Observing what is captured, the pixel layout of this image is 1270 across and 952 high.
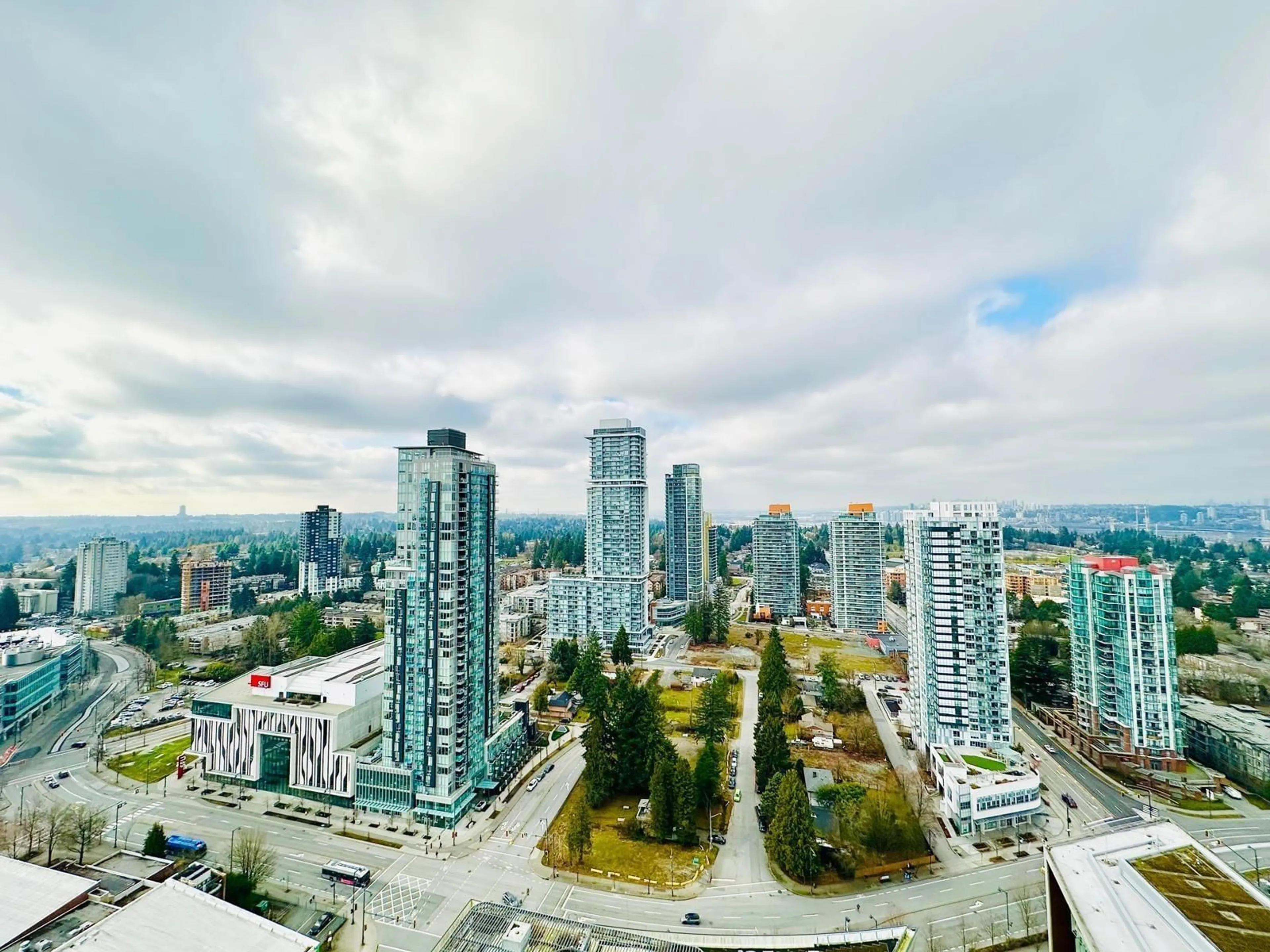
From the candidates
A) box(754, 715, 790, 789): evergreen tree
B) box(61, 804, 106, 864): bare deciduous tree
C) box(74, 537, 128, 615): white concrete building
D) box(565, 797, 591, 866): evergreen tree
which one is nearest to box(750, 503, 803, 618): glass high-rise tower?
box(754, 715, 790, 789): evergreen tree

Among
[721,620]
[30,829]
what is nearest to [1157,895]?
[30,829]

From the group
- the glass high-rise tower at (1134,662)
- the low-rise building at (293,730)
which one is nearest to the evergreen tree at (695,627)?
the glass high-rise tower at (1134,662)

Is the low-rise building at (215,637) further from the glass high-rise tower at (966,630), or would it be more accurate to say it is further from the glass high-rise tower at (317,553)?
the glass high-rise tower at (966,630)

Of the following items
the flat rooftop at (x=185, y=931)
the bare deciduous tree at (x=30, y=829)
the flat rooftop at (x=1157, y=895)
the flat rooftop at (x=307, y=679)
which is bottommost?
the bare deciduous tree at (x=30, y=829)

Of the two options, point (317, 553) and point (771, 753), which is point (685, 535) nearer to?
point (771, 753)

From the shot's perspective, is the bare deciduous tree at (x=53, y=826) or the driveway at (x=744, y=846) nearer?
the driveway at (x=744, y=846)

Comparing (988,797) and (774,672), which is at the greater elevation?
(774,672)
